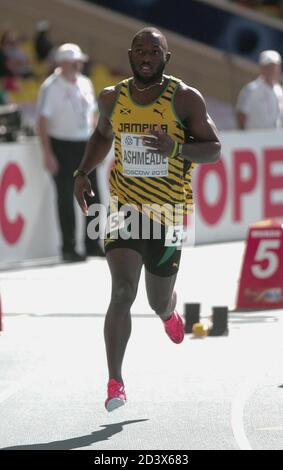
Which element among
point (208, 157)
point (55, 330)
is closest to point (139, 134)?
point (208, 157)

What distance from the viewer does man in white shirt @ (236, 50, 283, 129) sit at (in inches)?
703

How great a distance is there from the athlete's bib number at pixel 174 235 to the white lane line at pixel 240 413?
945 millimetres

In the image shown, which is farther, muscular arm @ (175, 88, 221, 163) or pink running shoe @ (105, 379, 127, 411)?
muscular arm @ (175, 88, 221, 163)

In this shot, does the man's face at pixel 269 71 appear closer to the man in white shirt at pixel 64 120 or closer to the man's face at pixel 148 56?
the man in white shirt at pixel 64 120

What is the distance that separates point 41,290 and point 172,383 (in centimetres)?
491

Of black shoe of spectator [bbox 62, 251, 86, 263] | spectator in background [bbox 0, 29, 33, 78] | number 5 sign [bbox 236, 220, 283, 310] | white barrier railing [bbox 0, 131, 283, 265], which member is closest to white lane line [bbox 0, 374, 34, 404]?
number 5 sign [bbox 236, 220, 283, 310]

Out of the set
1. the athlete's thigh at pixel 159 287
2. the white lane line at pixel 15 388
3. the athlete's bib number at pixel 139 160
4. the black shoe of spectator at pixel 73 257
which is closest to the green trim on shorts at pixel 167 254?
the athlete's thigh at pixel 159 287

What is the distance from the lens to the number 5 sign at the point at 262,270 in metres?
12.6

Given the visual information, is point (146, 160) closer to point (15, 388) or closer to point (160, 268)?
point (160, 268)

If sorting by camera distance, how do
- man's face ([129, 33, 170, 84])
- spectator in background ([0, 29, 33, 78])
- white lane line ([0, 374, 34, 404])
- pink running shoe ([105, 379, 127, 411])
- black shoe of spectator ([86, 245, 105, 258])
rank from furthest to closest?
spectator in background ([0, 29, 33, 78]) → black shoe of spectator ([86, 245, 105, 258]) → white lane line ([0, 374, 34, 404]) → man's face ([129, 33, 170, 84]) → pink running shoe ([105, 379, 127, 411])

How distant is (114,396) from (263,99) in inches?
404

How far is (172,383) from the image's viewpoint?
30.5ft

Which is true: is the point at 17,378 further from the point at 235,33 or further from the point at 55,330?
the point at 235,33

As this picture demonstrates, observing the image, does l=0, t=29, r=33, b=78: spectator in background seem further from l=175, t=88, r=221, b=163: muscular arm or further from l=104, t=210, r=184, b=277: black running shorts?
l=175, t=88, r=221, b=163: muscular arm
